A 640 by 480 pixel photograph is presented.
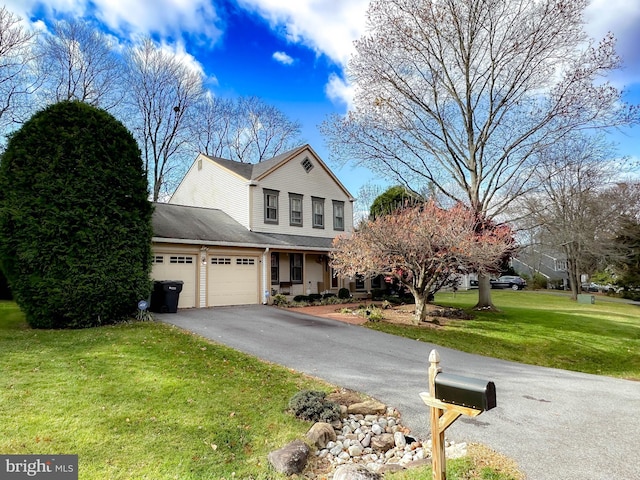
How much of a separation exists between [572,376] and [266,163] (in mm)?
16843

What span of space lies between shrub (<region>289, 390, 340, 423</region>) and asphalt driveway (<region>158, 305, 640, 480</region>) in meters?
1.03

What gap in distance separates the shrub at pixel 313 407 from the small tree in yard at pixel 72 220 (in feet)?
26.0

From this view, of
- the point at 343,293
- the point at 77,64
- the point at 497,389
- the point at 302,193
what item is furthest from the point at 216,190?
the point at 497,389

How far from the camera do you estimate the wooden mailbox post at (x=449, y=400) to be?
8.73 feet

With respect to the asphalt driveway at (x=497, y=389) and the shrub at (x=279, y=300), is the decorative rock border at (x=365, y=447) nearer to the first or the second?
the asphalt driveway at (x=497, y=389)

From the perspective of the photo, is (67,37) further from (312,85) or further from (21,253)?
(21,253)

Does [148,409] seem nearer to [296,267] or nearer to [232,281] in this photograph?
[232,281]

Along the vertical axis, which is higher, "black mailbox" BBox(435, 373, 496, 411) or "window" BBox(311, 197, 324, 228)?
"window" BBox(311, 197, 324, 228)

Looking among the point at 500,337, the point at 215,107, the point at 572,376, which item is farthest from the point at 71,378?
the point at 215,107

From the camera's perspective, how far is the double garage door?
45.7 ft

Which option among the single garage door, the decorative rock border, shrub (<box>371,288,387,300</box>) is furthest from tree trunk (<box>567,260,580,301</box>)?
the decorative rock border

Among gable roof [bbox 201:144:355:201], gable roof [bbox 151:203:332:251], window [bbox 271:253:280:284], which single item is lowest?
window [bbox 271:253:280:284]

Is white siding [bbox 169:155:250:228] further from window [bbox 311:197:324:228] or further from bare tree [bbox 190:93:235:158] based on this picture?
bare tree [bbox 190:93:235:158]

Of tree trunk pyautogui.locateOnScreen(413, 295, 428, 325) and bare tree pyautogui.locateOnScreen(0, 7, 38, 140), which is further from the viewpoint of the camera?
bare tree pyautogui.locateOnScreen(0, 7, 38, 140)
